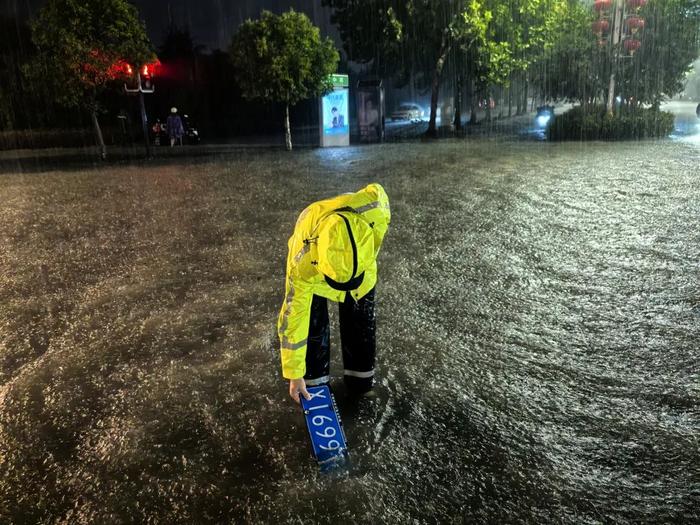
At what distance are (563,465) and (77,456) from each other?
270 cm

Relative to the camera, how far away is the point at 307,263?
290 centimetres

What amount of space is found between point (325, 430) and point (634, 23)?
22.1 metres

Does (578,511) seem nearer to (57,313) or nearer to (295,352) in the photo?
(295,352)

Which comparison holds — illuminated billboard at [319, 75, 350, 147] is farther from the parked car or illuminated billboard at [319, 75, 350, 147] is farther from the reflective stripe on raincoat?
the parked car

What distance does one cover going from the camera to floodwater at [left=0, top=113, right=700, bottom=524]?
9.09ft

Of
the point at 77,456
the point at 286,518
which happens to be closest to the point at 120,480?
the point at 77,456

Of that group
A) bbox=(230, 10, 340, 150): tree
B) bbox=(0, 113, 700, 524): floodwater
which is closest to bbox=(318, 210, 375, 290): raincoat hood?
bbox=(0, 113, 700, 524): floodwater

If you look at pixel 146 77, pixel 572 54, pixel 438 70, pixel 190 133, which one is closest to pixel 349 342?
pixel 146 77

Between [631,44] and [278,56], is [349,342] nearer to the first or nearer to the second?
[278,56]

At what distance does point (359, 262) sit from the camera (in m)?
2.78

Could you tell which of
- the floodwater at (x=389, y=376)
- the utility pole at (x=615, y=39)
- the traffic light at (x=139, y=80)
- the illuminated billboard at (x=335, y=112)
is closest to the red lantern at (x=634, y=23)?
the utility pole at (x=615, y=39)

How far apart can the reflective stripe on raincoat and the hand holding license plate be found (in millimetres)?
214

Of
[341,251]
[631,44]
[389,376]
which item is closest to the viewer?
[341,251]

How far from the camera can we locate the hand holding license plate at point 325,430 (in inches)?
117
